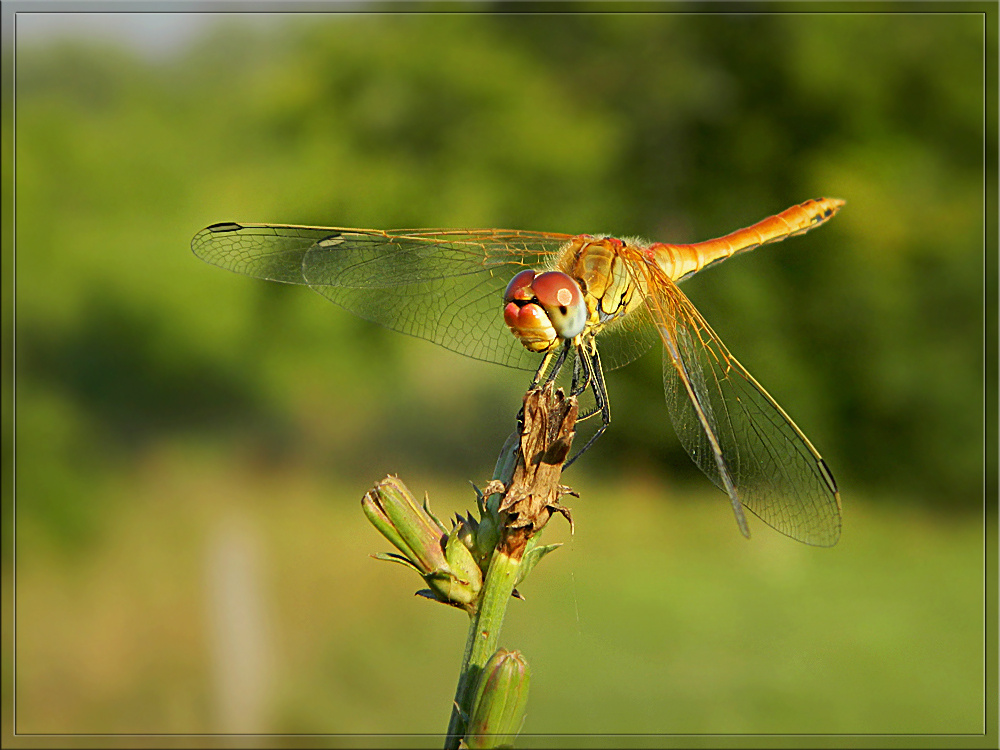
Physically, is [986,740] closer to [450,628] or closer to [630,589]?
[630,589]

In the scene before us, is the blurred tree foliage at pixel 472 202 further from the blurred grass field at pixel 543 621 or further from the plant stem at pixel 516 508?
the plant stem at pixel 516 508

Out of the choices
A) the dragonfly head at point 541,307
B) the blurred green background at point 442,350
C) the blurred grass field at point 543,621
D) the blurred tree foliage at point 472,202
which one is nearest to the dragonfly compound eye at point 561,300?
the dragonfly head at point 541,307

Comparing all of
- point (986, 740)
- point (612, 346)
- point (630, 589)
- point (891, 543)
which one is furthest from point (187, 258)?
point (986, 740)

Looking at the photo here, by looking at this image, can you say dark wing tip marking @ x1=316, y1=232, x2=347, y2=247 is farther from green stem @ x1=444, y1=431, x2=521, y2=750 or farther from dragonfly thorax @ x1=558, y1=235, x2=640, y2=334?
green stem @ x1=444, y1=431, x2=521, y2=750

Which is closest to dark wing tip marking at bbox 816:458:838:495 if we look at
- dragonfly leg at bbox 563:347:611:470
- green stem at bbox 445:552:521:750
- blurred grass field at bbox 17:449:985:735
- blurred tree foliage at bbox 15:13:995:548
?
Result: dragonfly leg at bbox 563:347:611:470

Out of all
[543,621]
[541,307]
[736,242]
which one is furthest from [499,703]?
[543,621]

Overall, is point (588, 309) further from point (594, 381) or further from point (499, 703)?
point (499, 703)
